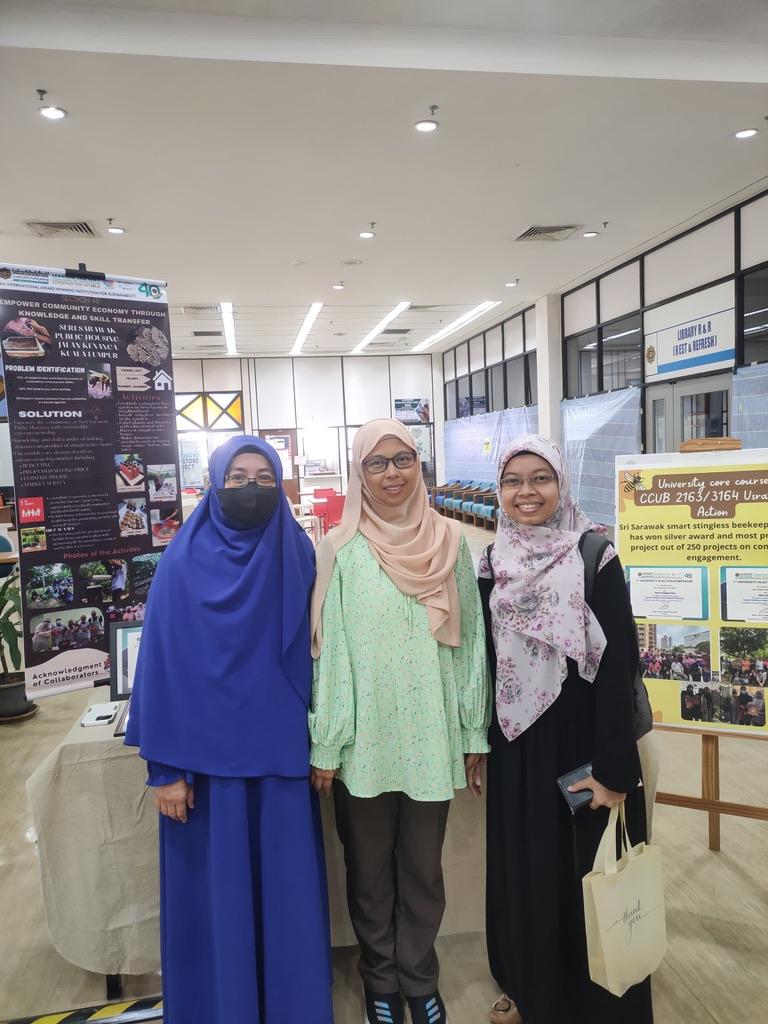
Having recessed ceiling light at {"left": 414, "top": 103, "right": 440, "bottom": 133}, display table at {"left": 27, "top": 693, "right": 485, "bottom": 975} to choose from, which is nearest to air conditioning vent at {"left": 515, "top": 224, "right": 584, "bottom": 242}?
recessed ceiling light at {"left": 414, "top": 103, "right": 440, "bottom": 133}

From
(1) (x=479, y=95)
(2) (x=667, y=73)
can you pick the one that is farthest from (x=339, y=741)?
(2) (x=667, y=73)

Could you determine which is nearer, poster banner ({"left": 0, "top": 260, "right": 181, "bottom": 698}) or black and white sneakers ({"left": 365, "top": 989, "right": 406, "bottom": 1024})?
black and white sneakers ({"left": 365, "top": 989, "right": 406, "bottom": 1024})

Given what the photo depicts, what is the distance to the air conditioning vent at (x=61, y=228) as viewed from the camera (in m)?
6.05

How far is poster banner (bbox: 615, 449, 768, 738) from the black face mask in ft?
4.70

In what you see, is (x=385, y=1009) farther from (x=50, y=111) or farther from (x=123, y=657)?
(x=50, y=111)

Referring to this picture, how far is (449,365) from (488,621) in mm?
14703

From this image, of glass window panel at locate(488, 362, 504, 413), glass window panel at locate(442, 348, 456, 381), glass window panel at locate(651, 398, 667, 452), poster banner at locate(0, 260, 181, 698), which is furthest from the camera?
glass window panel at locate(442, 348, 456, 381)

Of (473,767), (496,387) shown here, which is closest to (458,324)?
(496,387)

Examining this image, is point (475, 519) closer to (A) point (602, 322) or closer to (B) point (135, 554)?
(A) point (602, 322)

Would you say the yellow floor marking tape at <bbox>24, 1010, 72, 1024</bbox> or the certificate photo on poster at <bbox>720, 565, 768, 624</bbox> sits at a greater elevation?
the certificate photo on poster at <bbox>720, 565, 768, 624</bbox>

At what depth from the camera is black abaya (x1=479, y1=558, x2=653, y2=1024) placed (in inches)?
61.9

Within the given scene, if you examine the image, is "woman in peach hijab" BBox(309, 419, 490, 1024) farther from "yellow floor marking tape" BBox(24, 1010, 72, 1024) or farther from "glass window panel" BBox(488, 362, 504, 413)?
"glass window panel" BBox(488, 362, 504, 413)

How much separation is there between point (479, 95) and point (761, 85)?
1770 mm

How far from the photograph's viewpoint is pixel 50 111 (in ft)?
13.1
